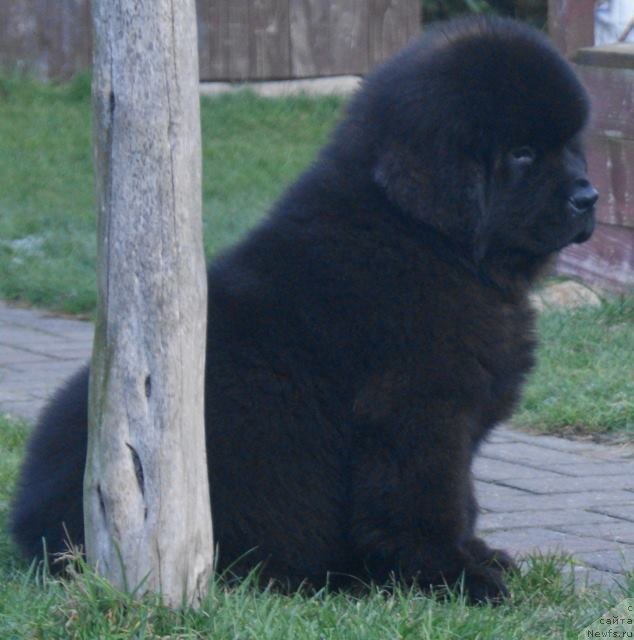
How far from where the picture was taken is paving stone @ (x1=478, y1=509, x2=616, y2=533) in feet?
12.8

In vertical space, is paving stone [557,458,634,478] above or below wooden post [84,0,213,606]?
below

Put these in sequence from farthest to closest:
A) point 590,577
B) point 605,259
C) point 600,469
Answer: point 605,259
point 600,469
point 590,577

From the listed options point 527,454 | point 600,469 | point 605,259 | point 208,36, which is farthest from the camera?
point 208,36

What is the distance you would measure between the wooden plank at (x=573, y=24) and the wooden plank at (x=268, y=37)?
5.15 m

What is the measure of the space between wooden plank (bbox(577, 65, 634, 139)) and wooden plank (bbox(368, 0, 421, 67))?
6328 mm

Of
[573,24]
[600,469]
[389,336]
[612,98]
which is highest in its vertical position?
[573,24]

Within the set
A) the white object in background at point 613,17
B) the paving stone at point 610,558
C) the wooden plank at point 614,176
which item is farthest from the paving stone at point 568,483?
the white object in background at point 613,17

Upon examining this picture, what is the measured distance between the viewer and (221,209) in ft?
29.9

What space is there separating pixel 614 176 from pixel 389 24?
21.8ft

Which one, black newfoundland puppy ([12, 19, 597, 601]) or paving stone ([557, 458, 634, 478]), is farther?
paving stone ([557, 458, 634, 478])

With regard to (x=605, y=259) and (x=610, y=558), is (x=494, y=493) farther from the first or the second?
(x=605, y=259)

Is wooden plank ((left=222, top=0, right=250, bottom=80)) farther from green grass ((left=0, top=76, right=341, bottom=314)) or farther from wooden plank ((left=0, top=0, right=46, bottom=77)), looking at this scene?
wooden plank ((left=0, top=0, right=46, bottom=77))

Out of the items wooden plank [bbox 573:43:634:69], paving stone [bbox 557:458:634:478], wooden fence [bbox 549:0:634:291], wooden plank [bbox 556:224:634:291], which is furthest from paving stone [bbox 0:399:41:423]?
wooden plank [bbox 573:43:634:69]

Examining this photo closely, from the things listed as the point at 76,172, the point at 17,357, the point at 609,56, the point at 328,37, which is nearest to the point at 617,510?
the point at 17,357
